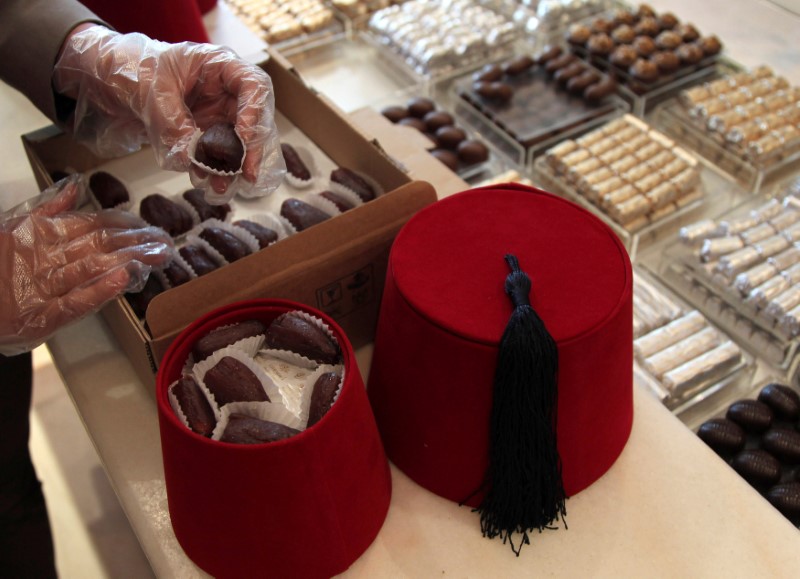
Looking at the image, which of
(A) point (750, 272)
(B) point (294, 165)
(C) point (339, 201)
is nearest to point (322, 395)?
(C) point (339, 201)

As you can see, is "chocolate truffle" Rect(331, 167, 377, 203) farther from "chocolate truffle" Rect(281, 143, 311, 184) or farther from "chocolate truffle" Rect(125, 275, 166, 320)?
"chocolate truffle" Rect(125, 275, 166, 320)

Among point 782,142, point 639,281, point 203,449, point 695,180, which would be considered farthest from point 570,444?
point 782,142

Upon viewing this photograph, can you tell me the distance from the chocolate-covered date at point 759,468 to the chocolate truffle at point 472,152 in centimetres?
104

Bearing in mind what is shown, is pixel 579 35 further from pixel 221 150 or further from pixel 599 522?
pixel 599 522

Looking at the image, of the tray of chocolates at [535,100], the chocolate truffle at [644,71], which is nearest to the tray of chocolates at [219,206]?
the tray of chocolates at [535,100]

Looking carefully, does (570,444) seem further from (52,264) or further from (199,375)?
(52,264)

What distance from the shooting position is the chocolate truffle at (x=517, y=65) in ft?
7.95

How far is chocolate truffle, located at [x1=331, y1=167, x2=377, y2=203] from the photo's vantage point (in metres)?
1.24

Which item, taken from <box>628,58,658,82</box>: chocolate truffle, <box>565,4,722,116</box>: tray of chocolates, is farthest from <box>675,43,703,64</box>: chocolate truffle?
<box>628,58,658,82</box>: chocolate truffle

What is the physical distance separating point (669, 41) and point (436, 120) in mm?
823

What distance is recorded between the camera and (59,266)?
1.04 meters

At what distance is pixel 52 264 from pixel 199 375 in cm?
30

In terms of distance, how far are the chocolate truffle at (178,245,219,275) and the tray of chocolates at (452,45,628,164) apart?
1201mm

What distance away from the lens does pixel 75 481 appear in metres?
1.86
